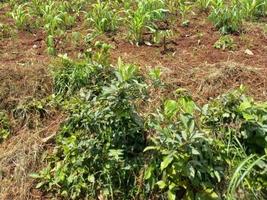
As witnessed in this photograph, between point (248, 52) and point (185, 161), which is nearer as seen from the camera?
point (185, 161)

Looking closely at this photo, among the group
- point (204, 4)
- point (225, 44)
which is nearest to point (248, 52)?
point (225, 44)

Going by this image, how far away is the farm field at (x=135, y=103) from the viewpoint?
3291 mm

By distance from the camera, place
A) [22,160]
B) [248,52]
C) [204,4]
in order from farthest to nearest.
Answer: [204,4] < [248,52] < [22,160]

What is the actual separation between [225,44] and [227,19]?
0.43 m

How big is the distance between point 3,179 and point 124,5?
285 centimetres

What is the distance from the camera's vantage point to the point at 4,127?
156 inches

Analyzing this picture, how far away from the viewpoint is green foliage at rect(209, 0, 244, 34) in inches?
198

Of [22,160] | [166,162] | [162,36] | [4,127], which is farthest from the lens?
[162,36]

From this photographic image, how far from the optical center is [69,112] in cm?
385

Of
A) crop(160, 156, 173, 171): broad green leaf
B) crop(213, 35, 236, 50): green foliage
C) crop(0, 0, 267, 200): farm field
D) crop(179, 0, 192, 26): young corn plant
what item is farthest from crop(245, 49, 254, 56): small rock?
crop(160, 156, 173, 171): broad green leaf

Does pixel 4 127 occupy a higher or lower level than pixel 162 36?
lower

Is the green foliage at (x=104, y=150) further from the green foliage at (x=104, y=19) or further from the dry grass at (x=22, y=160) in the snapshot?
the green foliage at (x=104, y=19)

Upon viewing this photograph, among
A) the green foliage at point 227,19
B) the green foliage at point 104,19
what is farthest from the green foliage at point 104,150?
the green foliage at point 227,19

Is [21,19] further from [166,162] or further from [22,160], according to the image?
[166,162]
